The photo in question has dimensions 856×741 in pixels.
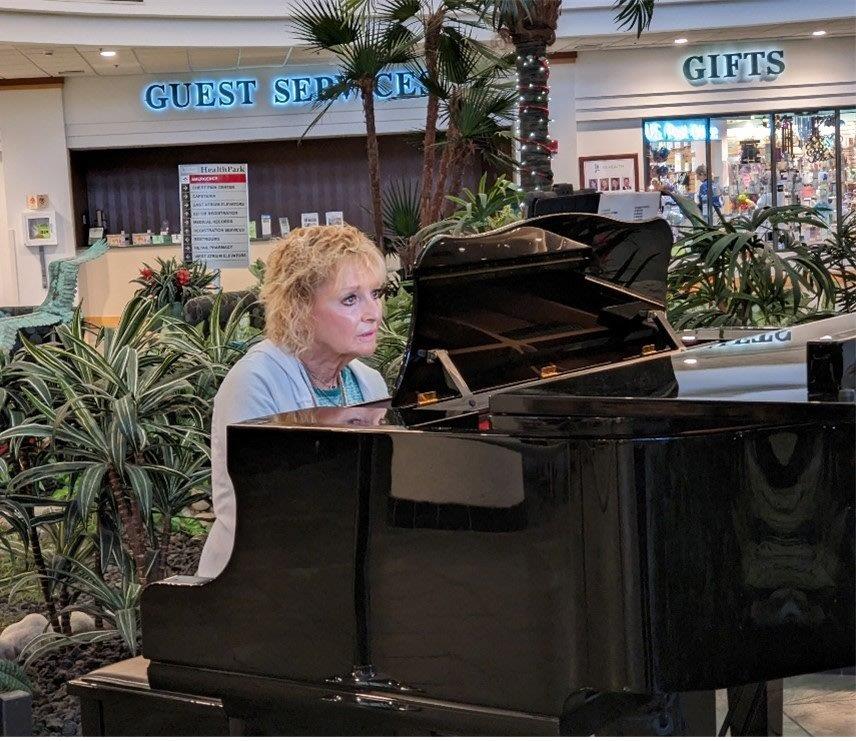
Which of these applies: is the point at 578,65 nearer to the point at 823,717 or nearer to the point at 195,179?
the point at 195,179

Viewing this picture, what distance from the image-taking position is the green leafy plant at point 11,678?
2898 millimetres

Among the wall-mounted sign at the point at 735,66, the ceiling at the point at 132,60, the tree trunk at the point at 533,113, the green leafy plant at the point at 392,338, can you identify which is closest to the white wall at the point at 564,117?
the wall-mounted sign at the point at 735,66

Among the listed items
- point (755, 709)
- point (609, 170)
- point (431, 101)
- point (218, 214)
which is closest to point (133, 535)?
point (755, 709)

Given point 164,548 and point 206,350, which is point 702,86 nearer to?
point 206,350

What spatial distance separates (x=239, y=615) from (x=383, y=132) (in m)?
14.3

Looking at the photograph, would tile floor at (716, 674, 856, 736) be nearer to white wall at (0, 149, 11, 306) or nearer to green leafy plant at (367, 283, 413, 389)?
green leafy plant at (367, 283, 413, 389)

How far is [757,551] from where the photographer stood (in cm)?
187

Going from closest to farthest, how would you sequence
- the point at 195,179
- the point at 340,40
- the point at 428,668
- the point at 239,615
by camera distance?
1. the point at 428,668
2. the point at 239,615
3. the point at 340,40
4. the point at 195,179

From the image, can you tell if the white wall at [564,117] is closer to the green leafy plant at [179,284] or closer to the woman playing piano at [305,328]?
the green leafy plant at [179,284]

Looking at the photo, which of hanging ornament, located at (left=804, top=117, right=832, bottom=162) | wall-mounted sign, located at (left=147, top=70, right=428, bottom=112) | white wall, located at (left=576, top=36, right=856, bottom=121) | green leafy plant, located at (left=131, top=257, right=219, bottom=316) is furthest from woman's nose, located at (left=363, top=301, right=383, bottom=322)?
hanging ornament, located at (left=804, top=117, right=832, bottom=162)

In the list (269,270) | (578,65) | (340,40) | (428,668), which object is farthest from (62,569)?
(578,65)

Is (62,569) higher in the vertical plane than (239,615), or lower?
lower

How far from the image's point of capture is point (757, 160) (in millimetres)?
15469

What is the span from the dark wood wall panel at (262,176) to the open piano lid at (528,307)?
42.4 feet
